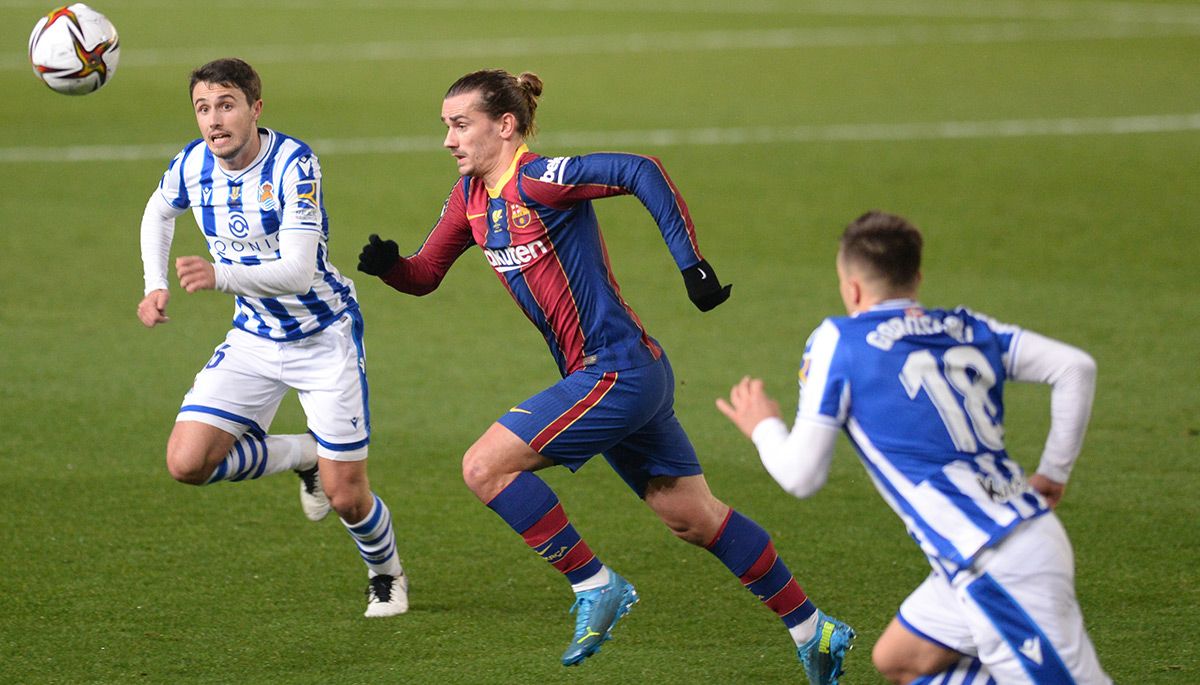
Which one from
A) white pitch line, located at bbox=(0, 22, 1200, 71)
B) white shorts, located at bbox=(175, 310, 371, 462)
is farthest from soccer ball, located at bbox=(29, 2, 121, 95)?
white pitch line, located at bbox=(0, 22, 1200, 71)

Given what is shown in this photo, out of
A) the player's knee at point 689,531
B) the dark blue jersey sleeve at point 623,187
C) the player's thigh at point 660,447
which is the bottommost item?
the player's knee at point 689,531

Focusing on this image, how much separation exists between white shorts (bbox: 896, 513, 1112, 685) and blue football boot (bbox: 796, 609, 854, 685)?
1.30 m

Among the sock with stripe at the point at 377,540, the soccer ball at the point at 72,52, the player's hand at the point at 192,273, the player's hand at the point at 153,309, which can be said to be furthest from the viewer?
the soccer ball at the point at 72,52

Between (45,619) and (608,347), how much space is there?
2.35 metres

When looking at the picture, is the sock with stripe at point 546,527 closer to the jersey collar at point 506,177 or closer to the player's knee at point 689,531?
the player's knee at point 689,531

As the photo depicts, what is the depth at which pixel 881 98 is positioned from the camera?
59.4 feet

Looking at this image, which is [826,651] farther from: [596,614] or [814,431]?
[814,431]

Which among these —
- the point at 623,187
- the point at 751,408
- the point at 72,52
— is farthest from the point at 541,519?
the point at 72,52

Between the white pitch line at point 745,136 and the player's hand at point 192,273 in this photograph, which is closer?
the player's hand at point 192,273

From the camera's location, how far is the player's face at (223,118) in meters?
5.75

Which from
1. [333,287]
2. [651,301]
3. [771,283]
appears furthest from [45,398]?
[771,283]

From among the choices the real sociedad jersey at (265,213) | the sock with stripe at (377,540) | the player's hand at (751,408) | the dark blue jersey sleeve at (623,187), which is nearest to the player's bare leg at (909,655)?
the player's hand at (751,408)

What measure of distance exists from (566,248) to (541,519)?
91cm

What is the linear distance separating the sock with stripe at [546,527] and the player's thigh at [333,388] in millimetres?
963
